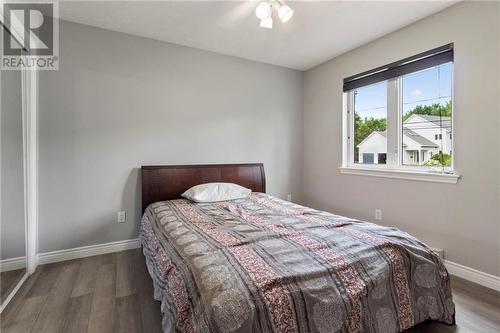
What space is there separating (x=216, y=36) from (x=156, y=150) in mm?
1452

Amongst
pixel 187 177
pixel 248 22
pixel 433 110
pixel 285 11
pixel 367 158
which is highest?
pixel 248 22

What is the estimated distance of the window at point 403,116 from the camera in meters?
2.43

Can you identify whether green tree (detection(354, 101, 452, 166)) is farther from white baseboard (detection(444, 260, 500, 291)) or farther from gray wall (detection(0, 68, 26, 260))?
gray wall (detection(0, 68, 26, 260))

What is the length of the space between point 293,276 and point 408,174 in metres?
2.08

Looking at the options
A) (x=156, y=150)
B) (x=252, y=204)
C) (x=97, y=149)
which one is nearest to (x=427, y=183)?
(x=252, y=204)

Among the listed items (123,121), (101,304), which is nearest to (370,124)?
(123,121)

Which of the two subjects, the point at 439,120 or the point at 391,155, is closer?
the point at 439,120

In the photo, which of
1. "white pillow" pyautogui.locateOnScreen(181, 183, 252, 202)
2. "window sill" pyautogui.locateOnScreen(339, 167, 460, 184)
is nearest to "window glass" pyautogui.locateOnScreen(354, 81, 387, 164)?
"window sill" pyautogui.locateOnScreen(339, 167, 460, 184)

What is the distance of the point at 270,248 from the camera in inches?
57.2

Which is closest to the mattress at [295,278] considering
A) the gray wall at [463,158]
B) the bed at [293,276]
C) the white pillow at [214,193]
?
the bed at [293,276]

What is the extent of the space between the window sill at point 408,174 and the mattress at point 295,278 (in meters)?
1.06

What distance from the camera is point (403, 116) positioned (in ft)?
9.15

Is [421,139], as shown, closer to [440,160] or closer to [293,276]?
[440,160]

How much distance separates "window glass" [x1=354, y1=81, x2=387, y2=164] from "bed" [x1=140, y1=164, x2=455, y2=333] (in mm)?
1476
